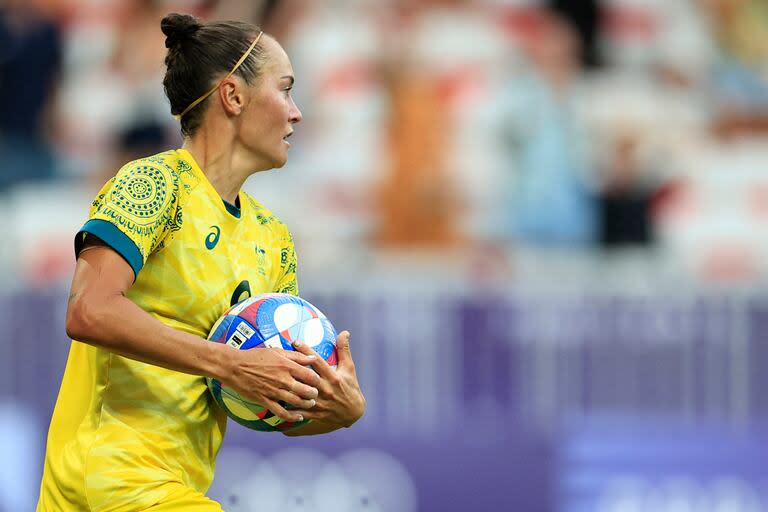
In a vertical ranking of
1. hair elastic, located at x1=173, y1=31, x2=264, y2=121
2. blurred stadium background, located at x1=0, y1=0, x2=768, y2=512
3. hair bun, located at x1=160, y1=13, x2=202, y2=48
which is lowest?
blurred stadium background, located at x1=0, y1=0, x2=768, y2=512

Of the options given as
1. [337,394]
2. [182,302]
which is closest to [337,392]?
[337,394]

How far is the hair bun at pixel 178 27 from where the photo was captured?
4.00 meters

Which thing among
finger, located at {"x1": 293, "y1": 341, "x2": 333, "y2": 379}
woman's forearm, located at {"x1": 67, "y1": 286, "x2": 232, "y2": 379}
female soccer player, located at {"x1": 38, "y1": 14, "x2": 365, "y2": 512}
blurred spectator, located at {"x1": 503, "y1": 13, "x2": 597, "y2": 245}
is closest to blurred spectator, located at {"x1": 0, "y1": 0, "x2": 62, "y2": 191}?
blurred spectator, located at {"x1": 503, "y1": 13, "x2": 597, "y2": 245}

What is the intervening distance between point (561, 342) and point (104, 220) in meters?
4.96

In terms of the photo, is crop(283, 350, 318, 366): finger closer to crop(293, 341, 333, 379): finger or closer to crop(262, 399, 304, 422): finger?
crop(293, 341, 333, 379): finger

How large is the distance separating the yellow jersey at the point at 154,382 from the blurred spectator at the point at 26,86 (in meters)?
6.46

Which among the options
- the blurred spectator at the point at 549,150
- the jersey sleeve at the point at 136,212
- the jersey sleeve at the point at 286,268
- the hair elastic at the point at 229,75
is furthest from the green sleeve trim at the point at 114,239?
the blurred spectator at the point at 549,150

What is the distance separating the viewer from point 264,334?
3820mm

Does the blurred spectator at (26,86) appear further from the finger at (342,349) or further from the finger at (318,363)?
the finger at (318,363)

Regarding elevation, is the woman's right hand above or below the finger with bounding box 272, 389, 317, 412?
Answer: above

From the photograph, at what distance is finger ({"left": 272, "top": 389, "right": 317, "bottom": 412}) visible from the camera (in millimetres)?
3617

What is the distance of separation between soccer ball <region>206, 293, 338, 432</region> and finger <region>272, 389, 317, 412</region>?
80mm

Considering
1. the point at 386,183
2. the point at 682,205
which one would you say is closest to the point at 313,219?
the point at 386,183

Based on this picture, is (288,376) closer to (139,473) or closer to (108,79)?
(139,473)
